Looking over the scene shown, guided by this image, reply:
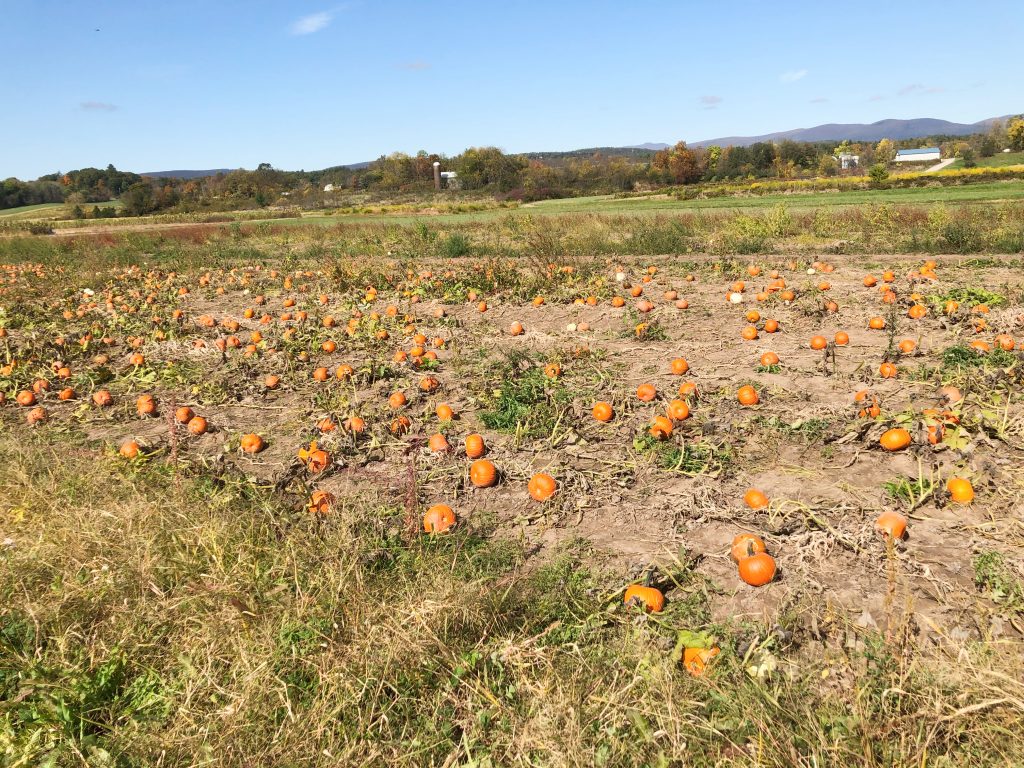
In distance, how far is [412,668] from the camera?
2734 millimetres

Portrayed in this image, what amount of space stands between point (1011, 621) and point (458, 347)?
603 cm

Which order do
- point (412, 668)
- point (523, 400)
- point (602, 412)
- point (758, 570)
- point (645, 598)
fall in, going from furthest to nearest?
point (523, 400)
point (602, 412)
point (758, 570)
point (645, 598)
point (412, 668)

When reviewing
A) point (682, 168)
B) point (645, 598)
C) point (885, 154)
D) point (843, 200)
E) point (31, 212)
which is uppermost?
point (885, 154)

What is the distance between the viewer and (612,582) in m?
3.39

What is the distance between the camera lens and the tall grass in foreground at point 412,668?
234 cm

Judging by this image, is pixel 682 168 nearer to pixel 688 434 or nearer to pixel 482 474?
pixel 688 434

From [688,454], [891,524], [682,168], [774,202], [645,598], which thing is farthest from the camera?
[682,168]

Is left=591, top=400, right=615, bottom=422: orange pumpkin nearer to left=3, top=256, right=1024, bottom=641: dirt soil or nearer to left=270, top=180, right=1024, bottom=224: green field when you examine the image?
left=3, top=256, right=1024, bottom=641: dirt soil

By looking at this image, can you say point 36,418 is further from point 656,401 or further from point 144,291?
point 144,291

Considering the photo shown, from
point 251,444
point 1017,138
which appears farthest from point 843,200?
point 1017,138

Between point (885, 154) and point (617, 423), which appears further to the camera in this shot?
point (885, 154)

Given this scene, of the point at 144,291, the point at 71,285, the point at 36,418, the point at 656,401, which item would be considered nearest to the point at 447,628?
the point at 656,401

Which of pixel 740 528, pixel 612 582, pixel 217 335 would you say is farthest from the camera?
pixel 217 335

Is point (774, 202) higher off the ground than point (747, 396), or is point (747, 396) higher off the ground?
point (774, 202)
